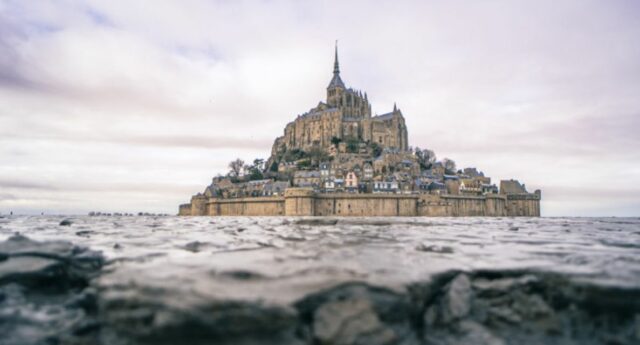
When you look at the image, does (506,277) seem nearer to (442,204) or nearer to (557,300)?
(557,300)

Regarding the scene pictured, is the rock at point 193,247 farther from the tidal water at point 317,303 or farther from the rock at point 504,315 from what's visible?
the rock at point 504,315

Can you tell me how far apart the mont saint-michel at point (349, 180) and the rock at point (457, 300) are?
182 ft

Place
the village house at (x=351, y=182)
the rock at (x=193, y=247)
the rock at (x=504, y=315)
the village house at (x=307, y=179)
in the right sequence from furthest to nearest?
the village house at (x=307, y=179)
the village house at (x=351, y=182)
the rock at (x=193, y=247)
the rock at (x=504, y=315)

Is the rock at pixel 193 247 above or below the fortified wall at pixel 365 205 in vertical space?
above

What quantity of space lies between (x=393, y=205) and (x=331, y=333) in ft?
205

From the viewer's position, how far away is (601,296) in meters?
3.24

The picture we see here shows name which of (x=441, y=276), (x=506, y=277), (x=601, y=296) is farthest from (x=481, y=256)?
(x=601, y=296)

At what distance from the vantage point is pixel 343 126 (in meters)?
94.3

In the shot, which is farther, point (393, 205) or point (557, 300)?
point (393, 205)

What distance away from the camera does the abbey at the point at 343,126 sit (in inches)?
3674

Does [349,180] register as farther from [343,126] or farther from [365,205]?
[343,126]

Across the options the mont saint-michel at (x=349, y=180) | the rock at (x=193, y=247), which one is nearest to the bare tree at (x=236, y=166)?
the mont saint-michel at (x=349, y=180)

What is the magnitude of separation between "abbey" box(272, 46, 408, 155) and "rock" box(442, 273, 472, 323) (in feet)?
286

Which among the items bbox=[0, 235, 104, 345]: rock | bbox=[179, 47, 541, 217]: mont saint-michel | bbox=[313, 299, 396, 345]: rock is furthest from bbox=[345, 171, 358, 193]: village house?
bbox=[313, 299, 396, 345]: rock
